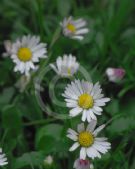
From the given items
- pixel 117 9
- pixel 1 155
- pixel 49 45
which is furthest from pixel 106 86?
pixel 1 155

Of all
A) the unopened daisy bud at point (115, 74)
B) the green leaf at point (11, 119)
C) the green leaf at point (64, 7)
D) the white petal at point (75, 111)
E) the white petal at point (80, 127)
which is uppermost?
the green leaf at point (64, 7)

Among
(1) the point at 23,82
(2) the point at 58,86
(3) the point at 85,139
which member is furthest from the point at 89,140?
(1) the point at 23,82

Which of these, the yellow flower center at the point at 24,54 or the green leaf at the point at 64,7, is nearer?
the yellow flower center at the point at 24,54

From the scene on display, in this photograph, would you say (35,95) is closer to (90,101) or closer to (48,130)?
(48,130)

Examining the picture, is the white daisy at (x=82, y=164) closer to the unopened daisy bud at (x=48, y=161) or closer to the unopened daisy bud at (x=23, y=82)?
the unopened daisy bud at (x=48, y=161)

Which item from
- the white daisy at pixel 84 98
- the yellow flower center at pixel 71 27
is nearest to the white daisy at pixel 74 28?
the yellow flower center at pixel 71 27

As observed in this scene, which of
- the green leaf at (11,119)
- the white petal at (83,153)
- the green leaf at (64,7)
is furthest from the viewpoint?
the green leaf at (64,7)
